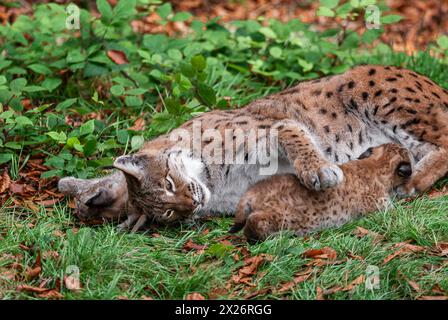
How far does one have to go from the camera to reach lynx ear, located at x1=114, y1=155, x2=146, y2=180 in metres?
6.26

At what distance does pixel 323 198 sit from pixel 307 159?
1.26 ft

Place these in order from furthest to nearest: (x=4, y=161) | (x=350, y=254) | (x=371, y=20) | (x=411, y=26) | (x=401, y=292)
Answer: (x=411, y=26)
(x=371, y=20)
(x=4, y=161)
(x=350, y=254)
(x=401, y=292)

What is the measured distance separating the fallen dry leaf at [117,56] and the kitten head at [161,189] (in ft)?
8.41

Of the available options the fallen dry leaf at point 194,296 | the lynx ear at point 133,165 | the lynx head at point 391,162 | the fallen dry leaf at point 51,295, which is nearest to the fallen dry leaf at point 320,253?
the fallen dry leaf at point 194,296

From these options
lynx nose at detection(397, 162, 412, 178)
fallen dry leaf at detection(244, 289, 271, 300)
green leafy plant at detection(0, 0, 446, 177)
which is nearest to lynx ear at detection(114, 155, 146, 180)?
green leafy plant at detection(0, 0, 446, 177)

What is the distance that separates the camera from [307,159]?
654 centimetres

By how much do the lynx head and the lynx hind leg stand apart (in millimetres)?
428

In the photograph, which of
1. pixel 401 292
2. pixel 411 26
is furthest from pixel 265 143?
pixel 411 26

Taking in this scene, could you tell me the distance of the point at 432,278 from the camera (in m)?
5.55

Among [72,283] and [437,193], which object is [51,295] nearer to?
[72,283]

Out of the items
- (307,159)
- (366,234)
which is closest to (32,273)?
(307,159)

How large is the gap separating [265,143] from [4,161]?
7.84 feet

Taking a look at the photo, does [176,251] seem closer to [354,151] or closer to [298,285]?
[298,285]

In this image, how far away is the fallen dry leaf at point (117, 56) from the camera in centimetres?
889
